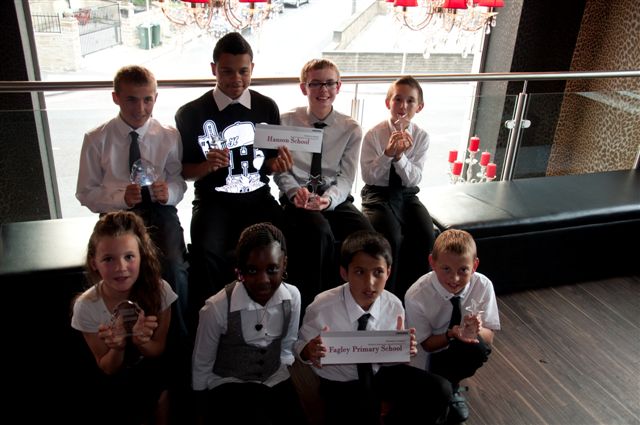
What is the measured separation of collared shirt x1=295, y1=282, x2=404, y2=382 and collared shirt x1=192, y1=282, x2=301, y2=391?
0.32 ft

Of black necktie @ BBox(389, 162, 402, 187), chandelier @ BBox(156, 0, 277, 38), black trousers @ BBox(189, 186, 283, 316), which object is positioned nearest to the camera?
black trousers @ BBox(189, 186, 283, 316)

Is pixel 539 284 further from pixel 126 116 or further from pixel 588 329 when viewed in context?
pixel 126 116

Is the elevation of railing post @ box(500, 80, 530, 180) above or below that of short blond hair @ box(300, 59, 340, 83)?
below

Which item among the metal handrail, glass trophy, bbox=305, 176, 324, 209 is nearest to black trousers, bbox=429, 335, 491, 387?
glass trophy, bbox=305, 176, 324, 209

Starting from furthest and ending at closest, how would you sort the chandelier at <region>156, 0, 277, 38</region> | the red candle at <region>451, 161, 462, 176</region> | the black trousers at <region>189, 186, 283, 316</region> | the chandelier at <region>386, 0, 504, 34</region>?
the chandelier at <region>386, 0, 504, 34</region> < the chandelier at <region>156, 0, 277, 38</region> < the red candle at <region>451, 161, 462, 176</region> < the black trousers at <region>189, 186, 283, 316</region>

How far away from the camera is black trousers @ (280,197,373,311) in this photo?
7.40 ft

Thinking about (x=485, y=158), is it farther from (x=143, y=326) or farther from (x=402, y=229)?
(x=143, y=326)

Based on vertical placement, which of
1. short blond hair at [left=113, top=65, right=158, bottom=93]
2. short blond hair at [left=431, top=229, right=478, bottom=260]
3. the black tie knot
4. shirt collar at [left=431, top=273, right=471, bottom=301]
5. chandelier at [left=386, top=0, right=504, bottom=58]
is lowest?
the black tie knot

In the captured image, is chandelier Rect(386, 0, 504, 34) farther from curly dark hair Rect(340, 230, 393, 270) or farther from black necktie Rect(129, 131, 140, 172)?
curly dark hair Rect(340, 230, 393, 270)

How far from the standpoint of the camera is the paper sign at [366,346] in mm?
1699

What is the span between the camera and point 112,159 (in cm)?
218

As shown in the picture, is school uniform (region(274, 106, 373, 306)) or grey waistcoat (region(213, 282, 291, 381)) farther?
school uniform (region(274, 106, 373, 306))

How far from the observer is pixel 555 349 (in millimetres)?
2473

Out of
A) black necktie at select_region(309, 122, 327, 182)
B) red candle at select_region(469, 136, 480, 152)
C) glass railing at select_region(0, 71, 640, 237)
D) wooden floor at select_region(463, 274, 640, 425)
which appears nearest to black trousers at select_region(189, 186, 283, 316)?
black necktie at select_region(309, 122, 327, 182)
